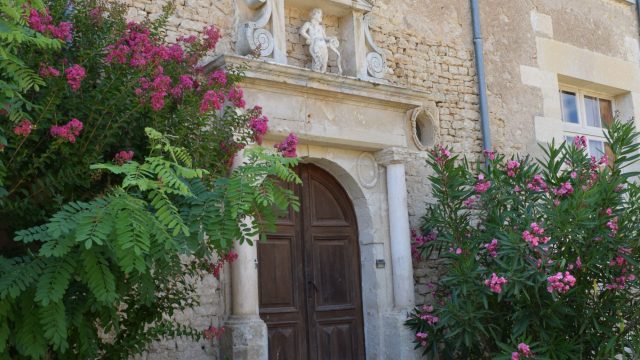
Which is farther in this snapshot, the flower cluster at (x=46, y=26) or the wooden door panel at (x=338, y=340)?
the wooden door panel at (x=338, y=340)

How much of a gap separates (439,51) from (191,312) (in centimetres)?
376

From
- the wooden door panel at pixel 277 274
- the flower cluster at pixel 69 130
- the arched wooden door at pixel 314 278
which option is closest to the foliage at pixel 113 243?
the flower cluster at pixel 69 130

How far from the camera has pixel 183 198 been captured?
367 centimetres

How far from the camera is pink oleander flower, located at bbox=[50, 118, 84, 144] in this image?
352 cm

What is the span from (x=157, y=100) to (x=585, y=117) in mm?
6288

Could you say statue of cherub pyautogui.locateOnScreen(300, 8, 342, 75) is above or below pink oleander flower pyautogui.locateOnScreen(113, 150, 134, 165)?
above

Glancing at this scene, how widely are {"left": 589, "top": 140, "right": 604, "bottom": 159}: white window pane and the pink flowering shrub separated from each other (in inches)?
99.8

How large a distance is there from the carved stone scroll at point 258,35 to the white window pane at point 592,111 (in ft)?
15.1

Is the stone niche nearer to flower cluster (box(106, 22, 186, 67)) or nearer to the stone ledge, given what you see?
the stone ledge

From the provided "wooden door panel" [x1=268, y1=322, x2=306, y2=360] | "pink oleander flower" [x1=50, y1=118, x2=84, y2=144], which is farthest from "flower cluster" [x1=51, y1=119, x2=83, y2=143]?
"wooden door panel" [x1=268, y1=322, x2=306, y2=360]

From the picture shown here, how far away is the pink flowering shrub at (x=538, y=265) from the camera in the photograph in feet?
17.7

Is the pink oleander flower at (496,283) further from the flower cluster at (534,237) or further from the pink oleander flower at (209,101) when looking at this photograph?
the pink oleander flower at (209,101)

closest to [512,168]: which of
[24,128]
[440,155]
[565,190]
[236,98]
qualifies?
[565,190]

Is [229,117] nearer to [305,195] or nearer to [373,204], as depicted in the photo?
[305,195]
